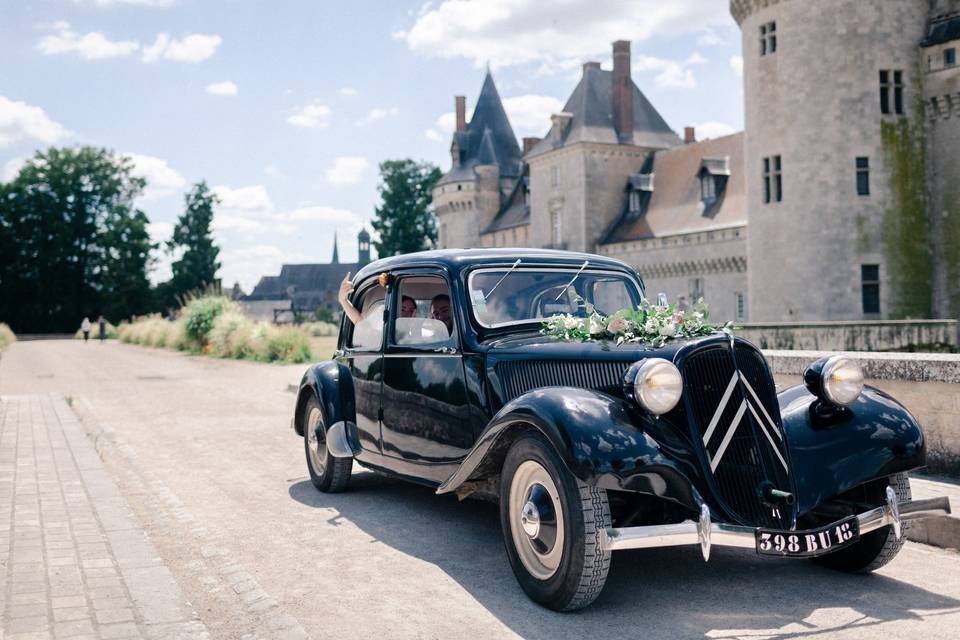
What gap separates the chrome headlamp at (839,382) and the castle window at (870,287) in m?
28.3

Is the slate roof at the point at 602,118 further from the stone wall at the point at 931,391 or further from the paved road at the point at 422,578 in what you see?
the paved road at the point at 422,578

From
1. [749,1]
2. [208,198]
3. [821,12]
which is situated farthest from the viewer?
[208,198]

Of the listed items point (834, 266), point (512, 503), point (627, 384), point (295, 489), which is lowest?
point (295, 489)

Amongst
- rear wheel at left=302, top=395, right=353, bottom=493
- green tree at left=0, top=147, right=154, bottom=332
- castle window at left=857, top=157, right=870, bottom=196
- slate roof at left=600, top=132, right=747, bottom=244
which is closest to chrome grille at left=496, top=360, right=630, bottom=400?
rear wheel at left=302, top=395, right=353, bottom=493

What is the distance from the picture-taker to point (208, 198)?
86188 mm

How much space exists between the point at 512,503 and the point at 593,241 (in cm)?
5108

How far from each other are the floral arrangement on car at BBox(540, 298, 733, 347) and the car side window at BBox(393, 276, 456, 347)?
93 centimetres

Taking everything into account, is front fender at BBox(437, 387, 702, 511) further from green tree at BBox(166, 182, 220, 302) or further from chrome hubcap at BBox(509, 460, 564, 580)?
green tree at BBox(166, 182, 220, 302)

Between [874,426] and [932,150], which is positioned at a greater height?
[932,150]

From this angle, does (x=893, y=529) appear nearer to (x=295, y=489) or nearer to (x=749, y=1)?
(x=295, y=489)

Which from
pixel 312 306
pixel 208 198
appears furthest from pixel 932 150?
pixel 312 306

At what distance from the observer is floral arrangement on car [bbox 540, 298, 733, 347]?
4730 millimetres

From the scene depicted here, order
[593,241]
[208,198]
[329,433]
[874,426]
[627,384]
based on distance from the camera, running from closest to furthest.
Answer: [627,384], [874,426], [329,433], [593,241], [208,198]

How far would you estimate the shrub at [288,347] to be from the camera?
86.2 feet
